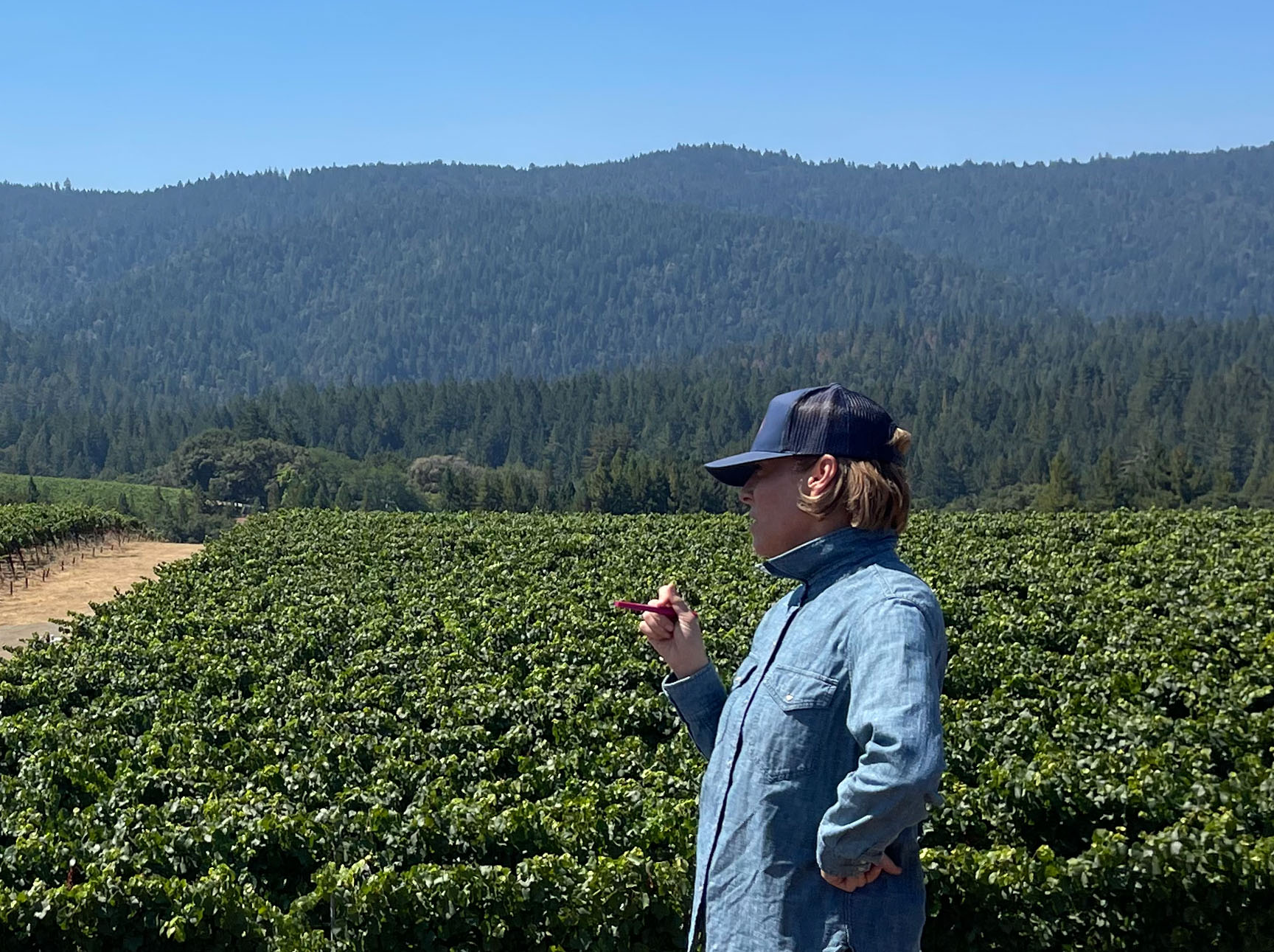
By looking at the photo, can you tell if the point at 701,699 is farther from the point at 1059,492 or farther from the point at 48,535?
the point at 1059,492

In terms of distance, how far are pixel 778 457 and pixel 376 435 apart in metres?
163

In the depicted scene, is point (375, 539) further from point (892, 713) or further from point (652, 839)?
point (892, 713)

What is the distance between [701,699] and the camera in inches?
141

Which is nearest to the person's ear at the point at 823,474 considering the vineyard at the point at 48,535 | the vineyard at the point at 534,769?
the vineyard at the point at 534,769

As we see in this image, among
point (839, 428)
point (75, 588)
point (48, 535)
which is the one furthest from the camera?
point (48, 535)

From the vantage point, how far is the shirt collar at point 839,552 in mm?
3176

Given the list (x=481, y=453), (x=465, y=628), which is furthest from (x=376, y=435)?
(x=465, y=628)

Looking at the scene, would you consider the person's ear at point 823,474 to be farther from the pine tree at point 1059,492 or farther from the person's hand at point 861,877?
the pine tree at point 1059,492

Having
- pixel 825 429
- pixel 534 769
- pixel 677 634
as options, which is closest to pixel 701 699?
pixel 677 634

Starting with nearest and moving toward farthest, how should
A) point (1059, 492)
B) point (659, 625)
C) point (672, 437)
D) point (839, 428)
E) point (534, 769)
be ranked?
point (839, 428) < point (659, 625) < point (534, 769) < point (1059, 492) < point (672, 437)

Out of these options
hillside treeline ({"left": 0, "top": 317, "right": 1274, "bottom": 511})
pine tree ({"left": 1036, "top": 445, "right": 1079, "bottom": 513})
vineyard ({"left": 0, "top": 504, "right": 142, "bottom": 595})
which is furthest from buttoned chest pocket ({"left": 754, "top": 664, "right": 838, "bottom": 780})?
hillside treeline ({"left": 0, "top": 317, "right": 1274, "bottom": 511})

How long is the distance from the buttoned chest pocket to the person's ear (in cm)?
48

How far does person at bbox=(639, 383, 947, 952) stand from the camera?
2.88m

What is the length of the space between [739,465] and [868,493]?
1.18ft
